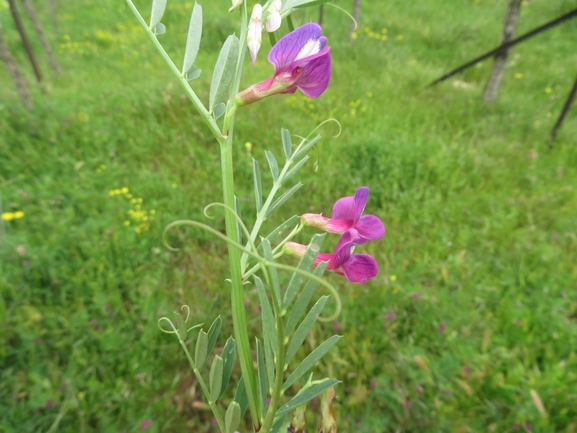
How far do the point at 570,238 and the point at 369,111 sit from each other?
1.57 metres

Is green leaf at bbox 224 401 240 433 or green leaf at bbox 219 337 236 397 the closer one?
green leaf at bbox 224 401 240 433

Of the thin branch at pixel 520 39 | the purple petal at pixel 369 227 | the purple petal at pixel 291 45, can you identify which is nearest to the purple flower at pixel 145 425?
the purple petal at pixel 369 227

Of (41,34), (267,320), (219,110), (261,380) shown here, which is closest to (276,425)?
(261,380)

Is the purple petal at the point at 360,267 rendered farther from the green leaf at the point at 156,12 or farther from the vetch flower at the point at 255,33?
the green leaf at the point at 156,12

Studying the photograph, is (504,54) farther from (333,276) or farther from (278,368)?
(278,368)

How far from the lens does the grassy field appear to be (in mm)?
1386

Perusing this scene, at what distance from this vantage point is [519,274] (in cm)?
185

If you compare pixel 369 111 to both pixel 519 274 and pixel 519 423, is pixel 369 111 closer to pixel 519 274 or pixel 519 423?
pixel 519 274

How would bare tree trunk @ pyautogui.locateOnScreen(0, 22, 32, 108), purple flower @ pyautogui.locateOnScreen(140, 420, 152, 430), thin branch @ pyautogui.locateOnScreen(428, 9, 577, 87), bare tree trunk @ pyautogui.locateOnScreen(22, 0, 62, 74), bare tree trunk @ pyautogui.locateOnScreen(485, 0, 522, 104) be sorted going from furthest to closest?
1. bare tree trunk @ pyautogui.locateOnScreen(22, 0, 62, 74)
2. bare tree trunk @ pyautogui.locateOnScreen(485, 0, 522, 104)
3. bare tree trunk @ pyautogui.locateOnScreen(0, 22, 32, 108)
4. thin branch @ pyautogui.locateOnScreen(428, 9, 577, 87)
5. purple flower @ pyautogui.locateOnScreen(140, 420, 152, 430)

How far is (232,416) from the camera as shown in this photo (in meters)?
0.44

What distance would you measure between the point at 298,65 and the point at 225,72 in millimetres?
87

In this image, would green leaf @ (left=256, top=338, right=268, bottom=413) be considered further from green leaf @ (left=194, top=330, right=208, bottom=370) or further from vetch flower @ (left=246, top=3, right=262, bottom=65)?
vetch flower @ (left=246, top=3, right=262, bottom=65)

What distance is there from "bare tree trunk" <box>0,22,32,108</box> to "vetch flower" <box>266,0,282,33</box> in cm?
268

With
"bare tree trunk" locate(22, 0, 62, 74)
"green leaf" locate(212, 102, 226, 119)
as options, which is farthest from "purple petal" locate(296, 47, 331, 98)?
"bare tree trunk" locate(22, 0, 62, 74)
